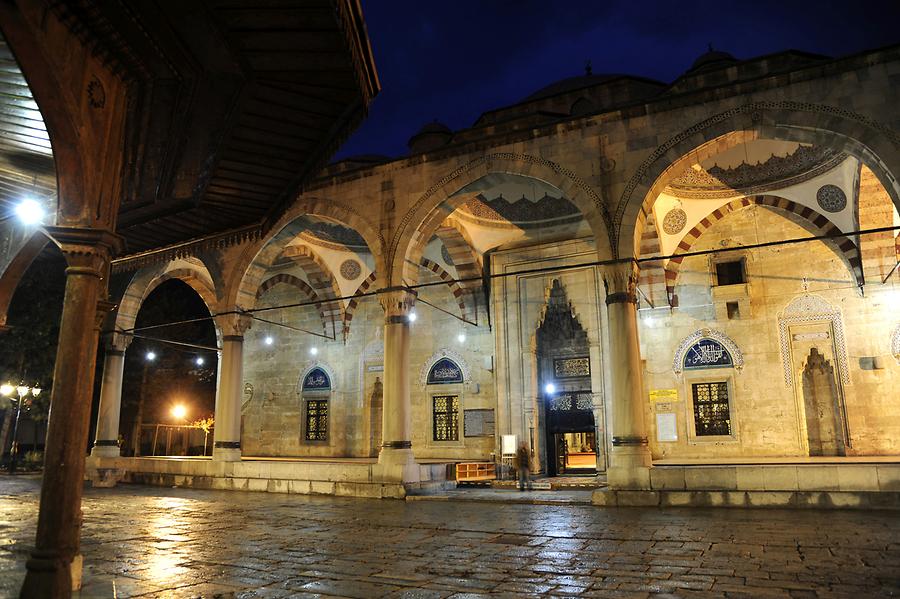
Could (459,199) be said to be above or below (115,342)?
above

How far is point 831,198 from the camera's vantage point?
1259 cm

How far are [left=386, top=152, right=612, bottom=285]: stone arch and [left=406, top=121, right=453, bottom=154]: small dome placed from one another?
3816mm

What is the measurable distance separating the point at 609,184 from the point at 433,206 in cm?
303

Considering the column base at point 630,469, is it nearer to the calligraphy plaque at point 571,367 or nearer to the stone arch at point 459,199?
the stone arch at point 459,199

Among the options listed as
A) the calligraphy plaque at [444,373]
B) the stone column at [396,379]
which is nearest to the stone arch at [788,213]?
the calligraphy plaque at [444,373]

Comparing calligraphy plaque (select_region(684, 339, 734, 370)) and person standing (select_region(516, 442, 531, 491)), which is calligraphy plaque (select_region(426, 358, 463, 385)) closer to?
person standing (select_region(516, 442, 531, 491))

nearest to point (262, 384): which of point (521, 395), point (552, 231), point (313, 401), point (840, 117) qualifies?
point (313, 401)

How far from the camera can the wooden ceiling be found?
404 centimetres

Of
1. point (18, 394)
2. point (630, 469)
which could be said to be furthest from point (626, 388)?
point (18, 394)

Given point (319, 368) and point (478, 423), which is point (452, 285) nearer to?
point (478, 423)

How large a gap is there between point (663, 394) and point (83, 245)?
12209mm

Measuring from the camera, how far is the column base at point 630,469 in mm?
9156

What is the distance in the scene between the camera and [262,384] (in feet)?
62.6

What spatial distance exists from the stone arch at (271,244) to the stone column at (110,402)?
13.1ft
